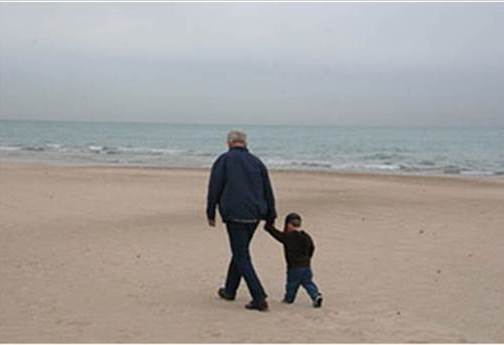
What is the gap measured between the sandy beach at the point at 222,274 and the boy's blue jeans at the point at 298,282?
0.46 feet

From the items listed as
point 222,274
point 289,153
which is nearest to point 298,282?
point 222,274

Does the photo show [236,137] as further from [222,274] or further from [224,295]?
[222,274]

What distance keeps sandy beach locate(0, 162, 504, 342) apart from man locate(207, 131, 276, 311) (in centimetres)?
40

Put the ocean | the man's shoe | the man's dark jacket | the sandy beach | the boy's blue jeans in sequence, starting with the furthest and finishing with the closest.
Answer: the ocean
the man's shoe
the boy's blue jeans
the man's dark jacket
the sandy beach

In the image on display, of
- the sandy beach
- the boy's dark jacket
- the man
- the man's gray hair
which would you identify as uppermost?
the man's gray hair

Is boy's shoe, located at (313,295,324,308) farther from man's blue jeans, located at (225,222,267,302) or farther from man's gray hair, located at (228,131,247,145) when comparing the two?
man's gray hair, located at (228,131,247,145)

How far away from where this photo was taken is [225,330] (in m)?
5.32

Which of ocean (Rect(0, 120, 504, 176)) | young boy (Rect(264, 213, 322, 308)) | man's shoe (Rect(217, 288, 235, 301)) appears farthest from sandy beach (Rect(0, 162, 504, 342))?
ocean (Rect(0, 120, 504, 176))

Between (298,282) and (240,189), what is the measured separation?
3.61 ft

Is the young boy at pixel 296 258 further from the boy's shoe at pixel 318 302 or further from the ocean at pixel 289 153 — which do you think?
the ocean at pixel 289 153

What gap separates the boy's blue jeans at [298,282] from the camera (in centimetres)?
624

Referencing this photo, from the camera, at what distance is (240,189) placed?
231 inches

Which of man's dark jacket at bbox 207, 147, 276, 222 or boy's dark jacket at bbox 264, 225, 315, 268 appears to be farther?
boy's dark jacket at bbox 264, 225, 315, 268

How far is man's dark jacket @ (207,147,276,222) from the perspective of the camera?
5855 millimetres
